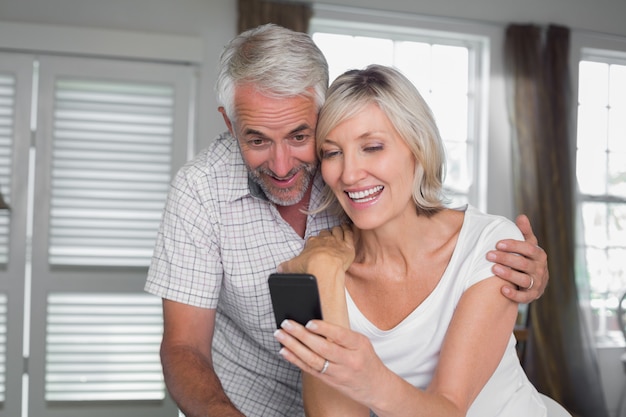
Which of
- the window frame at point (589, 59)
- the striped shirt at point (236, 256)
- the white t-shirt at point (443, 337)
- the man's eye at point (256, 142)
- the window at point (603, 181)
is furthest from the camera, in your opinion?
the window at point (603, 181)

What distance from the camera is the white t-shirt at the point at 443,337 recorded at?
5.56 ft

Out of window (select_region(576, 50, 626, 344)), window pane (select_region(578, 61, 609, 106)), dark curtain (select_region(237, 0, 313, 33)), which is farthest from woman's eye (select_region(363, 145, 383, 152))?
window pane (select_region(578, 61, 609, 106))

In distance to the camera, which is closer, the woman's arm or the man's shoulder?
the woman's arm

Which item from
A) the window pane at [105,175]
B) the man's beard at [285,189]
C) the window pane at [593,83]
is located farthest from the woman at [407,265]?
the window pane at [593,83]

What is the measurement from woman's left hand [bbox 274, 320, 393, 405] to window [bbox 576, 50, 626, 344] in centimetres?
472

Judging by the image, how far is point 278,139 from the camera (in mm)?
1770

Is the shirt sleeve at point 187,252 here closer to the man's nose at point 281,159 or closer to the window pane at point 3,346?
the man's nose at point 281,159

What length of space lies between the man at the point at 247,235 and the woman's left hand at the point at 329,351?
47cm

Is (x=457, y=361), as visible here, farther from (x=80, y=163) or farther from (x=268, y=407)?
(x=80, y=163)

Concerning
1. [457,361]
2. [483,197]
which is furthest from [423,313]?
[483,197]

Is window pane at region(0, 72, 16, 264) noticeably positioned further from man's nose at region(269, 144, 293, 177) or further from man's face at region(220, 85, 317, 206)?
man's nose at region(269, 144, 293, 177)

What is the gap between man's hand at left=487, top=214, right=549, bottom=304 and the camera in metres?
1.64

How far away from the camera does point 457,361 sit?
154 centimetres

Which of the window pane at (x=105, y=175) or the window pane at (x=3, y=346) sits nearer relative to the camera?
the window pane at (x=3, y=346)
